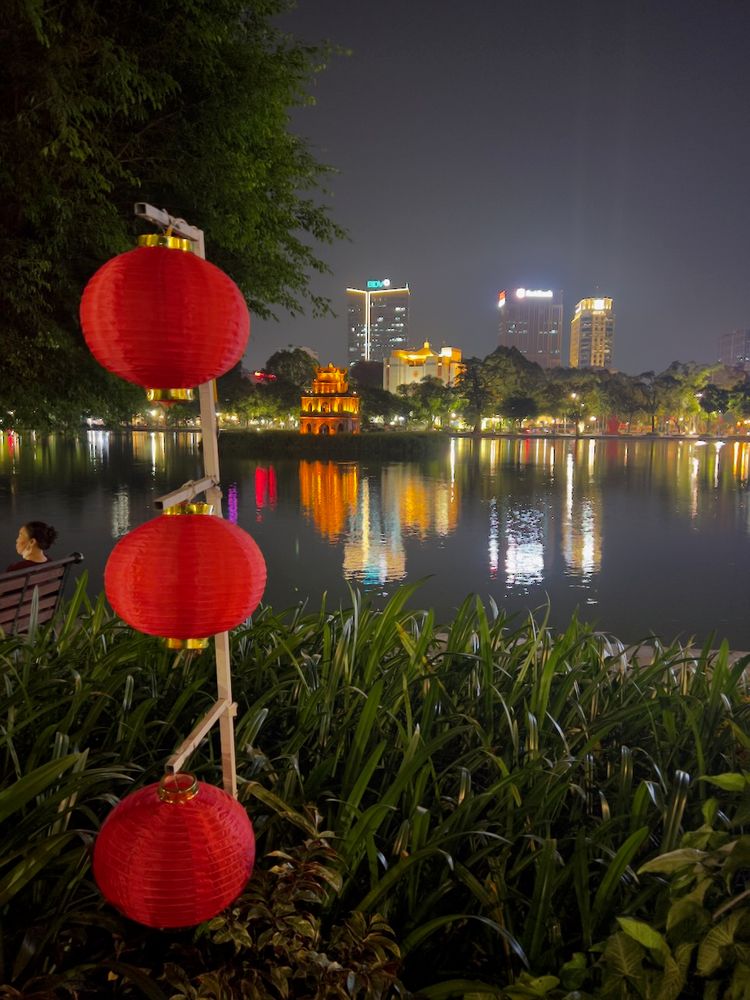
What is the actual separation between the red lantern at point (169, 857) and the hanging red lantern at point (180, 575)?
370 mm

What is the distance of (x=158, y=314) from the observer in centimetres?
173

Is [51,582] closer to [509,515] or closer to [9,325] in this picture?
[9,325]

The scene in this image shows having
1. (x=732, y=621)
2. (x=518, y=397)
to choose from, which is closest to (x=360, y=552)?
(x=732, y=621)

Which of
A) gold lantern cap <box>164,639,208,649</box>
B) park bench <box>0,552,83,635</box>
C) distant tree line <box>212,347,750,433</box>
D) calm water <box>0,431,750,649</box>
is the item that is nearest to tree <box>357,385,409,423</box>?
distant tree line <box>212,347,750,433</box>

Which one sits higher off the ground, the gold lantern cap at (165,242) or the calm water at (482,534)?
the gold lantern cap at (165,242)

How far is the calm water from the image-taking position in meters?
9.55

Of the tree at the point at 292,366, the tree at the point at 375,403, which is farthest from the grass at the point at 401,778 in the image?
the tree at the point at 375,403

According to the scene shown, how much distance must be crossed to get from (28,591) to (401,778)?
3.56 metres

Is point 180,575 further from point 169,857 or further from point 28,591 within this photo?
point 28,591

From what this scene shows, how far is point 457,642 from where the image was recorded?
340 cm

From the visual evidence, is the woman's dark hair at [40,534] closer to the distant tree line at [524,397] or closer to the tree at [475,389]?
the distant tree line at [524,397]

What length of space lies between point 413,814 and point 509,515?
16200 millimetres

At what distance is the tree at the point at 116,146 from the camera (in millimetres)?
5207

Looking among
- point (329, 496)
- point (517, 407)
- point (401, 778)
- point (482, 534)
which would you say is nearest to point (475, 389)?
point (517, 407)
